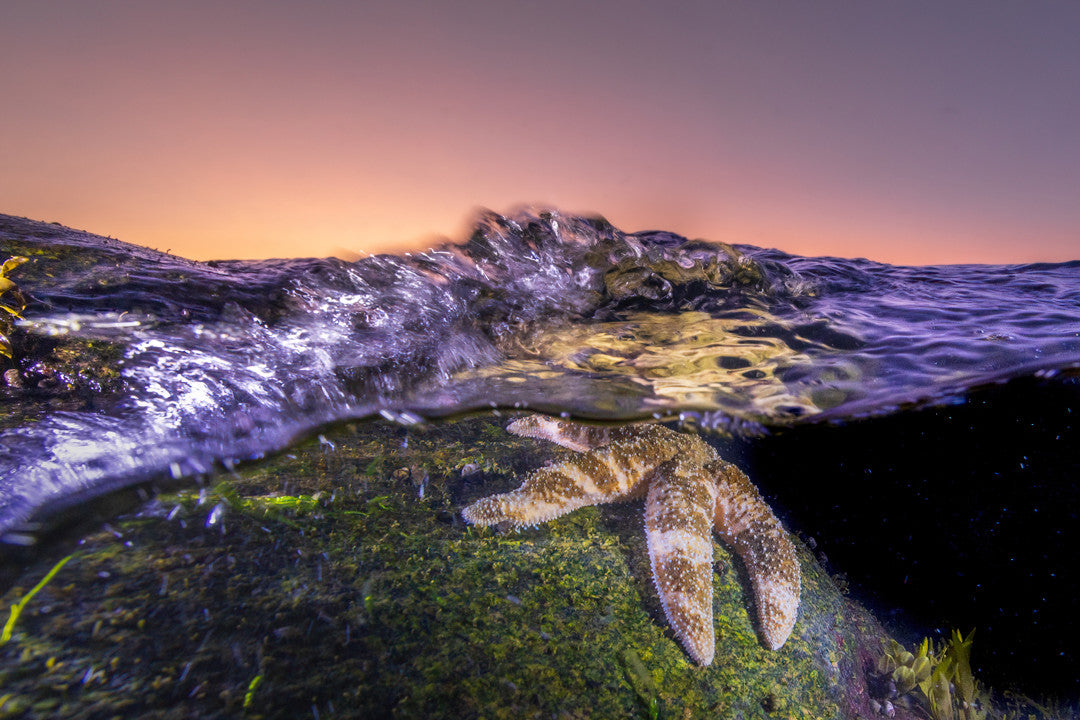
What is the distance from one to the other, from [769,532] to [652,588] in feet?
4.45

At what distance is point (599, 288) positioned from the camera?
5.52 m

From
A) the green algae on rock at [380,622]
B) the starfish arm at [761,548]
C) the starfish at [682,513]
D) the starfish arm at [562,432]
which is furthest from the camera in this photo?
the starfish arm at [562,432]

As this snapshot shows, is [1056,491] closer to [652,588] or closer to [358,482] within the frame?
[652,588]

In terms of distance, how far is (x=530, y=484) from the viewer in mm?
3703

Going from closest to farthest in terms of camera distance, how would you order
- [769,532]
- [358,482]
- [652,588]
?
1. [652,588]
2. [769,532]
3. [358,482]

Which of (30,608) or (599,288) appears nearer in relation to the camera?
(30,608)

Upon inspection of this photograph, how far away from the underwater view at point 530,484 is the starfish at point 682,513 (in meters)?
0.03

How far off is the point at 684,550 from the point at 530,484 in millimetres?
1426

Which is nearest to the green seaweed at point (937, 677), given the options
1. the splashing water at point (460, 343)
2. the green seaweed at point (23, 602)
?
the splashing water at point (460, 343)

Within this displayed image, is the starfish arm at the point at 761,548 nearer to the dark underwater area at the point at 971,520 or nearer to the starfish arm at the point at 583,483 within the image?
the starfish arm at the point at 583,483

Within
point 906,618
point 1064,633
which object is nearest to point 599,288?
point 906,618

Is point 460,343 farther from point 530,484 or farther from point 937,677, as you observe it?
point 937,677

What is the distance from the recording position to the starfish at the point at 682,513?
3158 millimetres

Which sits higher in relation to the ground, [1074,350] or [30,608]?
[1074,350]
